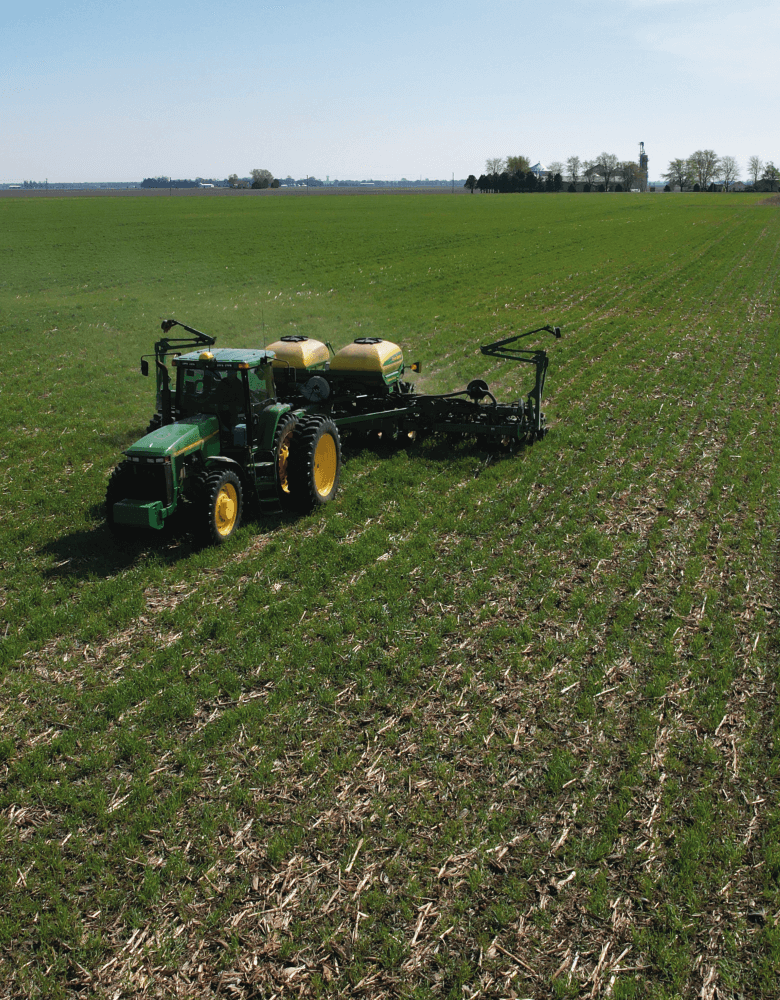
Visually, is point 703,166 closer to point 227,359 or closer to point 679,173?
point 679,173

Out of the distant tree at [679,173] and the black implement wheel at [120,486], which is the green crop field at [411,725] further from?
the distant tree at [679,173]

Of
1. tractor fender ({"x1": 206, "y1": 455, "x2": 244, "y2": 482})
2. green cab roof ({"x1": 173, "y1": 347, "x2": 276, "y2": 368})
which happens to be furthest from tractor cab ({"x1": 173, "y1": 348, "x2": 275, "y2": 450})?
tractor fender ({"x1": 206, "y1": 455, "x2": 244, "y2": 482})

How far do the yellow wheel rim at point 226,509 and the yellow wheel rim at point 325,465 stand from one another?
1366 millimetres

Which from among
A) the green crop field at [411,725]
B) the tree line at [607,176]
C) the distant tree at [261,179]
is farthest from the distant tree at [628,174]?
the green crop field at [411,725]

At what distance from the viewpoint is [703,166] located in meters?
190

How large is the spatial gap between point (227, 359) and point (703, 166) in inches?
8322

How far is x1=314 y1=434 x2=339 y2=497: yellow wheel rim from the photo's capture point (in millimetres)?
11883

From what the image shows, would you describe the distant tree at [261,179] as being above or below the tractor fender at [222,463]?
above

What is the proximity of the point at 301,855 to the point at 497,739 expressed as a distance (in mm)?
2051

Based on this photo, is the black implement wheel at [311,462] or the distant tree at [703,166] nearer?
the black implement wheel at [311,462]

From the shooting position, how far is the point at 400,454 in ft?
47.1

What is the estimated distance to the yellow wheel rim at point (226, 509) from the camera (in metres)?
10.4

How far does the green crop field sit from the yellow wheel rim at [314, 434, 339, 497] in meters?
0.37

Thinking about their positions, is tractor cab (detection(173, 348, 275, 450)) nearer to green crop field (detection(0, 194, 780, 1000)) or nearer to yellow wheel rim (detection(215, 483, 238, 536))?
yellow wheel rim (detection(215, 483, 238, 536))
